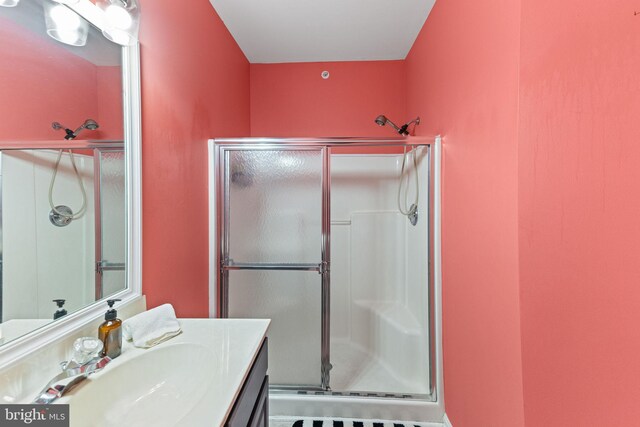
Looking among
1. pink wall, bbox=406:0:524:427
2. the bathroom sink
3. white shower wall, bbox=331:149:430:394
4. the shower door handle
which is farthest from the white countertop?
white shower wall, bbox=331:149:430:394

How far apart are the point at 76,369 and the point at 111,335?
0.13 metres

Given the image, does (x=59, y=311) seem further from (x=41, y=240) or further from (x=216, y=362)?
(x=216, y=362)

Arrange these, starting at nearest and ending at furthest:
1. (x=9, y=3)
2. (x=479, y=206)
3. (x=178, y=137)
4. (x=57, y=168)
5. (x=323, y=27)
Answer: (x=9, y=3), (x=57, y=168), (x=479, y=206), (x=178, y=137), (x=323, y=27)

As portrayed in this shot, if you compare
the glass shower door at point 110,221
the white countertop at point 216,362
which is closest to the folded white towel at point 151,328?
the white countertop at point 216,362

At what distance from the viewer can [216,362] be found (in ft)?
2.72

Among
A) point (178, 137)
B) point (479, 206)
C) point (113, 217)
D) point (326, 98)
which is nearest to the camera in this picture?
point (113, 217)

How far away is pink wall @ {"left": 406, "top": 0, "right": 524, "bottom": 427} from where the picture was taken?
101cm

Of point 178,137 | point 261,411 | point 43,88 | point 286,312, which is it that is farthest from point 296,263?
point 43,88

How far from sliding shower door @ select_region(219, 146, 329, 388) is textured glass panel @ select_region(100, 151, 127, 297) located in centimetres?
72

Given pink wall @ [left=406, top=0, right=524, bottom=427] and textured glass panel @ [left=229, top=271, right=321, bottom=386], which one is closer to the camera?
pink wall @ [left=406, top=0, right=524, bottom=427]

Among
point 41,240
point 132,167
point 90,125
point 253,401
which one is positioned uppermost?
point 90,125

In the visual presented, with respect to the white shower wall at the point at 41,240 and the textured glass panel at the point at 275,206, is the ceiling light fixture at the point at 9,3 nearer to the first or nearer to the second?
the white shower wall at the point at 41,240

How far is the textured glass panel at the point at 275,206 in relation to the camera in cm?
174

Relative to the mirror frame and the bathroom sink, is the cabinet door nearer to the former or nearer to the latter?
the bathroom sink
